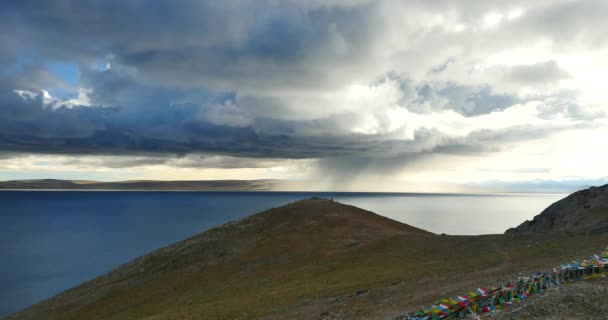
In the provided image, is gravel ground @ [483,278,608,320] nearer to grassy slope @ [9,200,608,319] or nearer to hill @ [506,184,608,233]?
grassy slope @ [9,200,608,319]

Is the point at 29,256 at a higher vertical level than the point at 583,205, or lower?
lower

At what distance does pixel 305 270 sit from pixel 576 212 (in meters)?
43.7

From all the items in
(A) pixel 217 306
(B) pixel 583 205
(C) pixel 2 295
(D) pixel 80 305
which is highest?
(B) pixel 583 205

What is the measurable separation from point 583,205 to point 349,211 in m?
36.6

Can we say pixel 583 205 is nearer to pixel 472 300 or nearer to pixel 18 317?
pixel 472 300

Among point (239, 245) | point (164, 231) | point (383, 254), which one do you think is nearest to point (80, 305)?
point (239, 245)

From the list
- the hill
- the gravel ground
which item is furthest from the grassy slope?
the hill

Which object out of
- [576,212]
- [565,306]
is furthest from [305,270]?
[576,212]

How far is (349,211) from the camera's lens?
73.7 m

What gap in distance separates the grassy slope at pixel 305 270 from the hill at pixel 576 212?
1659cm

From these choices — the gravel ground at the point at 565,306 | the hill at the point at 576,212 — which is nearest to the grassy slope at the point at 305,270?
the gravel ground at the point at 565,306

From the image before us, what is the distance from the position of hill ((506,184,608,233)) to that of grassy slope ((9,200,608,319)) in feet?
54.4

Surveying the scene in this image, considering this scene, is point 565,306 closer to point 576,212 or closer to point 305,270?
point 305,270

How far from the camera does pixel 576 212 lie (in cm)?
5941
